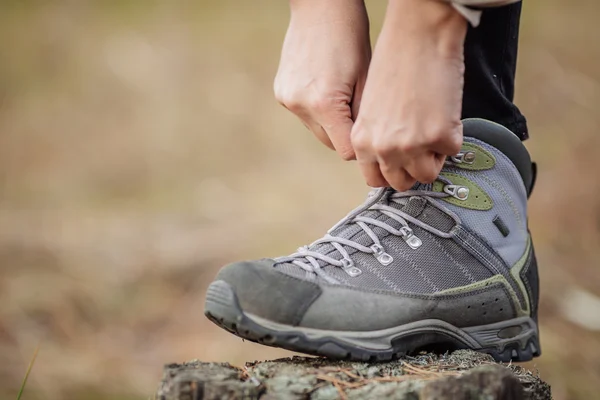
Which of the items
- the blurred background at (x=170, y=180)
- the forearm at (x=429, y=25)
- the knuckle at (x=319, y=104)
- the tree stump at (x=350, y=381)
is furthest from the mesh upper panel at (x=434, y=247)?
the blurred background at (x=170, y=180)

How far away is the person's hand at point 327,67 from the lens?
136 centimetres

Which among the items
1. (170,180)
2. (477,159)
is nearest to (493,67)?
(477,159)

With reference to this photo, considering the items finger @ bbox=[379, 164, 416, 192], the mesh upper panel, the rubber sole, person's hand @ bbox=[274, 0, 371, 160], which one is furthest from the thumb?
the rubber sole

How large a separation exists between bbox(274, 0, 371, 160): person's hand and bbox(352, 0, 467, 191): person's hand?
13 centimetres

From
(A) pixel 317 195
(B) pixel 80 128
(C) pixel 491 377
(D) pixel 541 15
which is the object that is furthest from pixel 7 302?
(D) pixel 541 15

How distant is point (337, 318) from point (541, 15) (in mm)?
4865

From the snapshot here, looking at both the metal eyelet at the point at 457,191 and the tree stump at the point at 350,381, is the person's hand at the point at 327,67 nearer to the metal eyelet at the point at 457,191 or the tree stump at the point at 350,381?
the metal eyelet at the point at 457,191

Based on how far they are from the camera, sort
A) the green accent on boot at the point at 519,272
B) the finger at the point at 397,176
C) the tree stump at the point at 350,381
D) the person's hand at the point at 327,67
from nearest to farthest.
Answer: the tree stump at the point at 350,381 → the finger at the point at 397,176 → the person's hand at the point at 327,67 → the green accent on boot at the point at 519,272

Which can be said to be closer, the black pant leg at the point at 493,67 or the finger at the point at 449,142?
the finger at the point at 449,142

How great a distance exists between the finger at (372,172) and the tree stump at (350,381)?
0.34 meters

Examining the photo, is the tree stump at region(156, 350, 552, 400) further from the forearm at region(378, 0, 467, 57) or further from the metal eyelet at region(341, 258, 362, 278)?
the forearm at region(378, 0, 467, 57)

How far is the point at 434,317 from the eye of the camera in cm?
145

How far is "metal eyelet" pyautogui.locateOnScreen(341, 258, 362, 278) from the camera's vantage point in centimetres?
144

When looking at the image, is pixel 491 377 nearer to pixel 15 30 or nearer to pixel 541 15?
pixel 541 15
